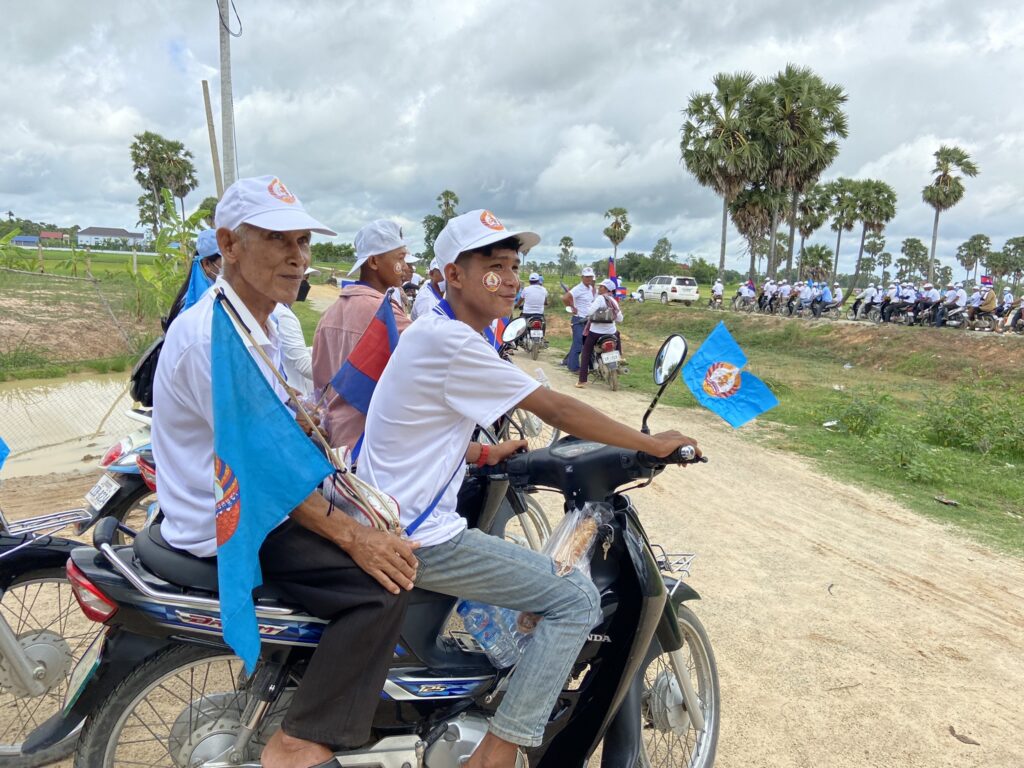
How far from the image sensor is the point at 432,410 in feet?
6.50

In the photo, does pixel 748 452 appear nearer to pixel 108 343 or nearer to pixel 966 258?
pixel 108 343

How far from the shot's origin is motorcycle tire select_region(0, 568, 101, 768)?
249 centimetres

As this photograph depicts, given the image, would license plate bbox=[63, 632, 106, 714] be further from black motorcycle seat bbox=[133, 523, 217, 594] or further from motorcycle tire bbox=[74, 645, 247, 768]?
black motorcycle seat bbox=[133, 523, 217, 594]

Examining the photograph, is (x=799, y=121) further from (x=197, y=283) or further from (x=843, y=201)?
(x=197, y=283)

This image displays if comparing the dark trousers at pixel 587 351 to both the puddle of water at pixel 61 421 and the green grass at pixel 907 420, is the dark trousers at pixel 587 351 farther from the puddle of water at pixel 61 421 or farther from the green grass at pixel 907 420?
the puddle of water at pixel 61 421

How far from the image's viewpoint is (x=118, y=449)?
145 inches

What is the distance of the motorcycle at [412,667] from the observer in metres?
1.88

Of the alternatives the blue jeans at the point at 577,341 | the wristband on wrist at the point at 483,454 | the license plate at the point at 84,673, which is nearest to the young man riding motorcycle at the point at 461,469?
the wristband on wrist at the point at 483,454

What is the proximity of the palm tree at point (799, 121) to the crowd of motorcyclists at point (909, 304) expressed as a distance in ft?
8.95

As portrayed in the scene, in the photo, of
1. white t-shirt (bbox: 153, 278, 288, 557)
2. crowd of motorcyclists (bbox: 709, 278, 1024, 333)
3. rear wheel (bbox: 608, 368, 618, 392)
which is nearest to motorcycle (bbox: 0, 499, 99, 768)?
white t-shirt (bbox: 153, 278, 288, 557)

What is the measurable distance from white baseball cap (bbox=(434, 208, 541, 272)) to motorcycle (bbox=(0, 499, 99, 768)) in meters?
1.84

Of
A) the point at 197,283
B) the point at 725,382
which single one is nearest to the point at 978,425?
the point at 725,382

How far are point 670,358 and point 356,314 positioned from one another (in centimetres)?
189

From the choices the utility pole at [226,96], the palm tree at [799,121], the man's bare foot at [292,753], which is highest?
the palm tree at [799,121]
